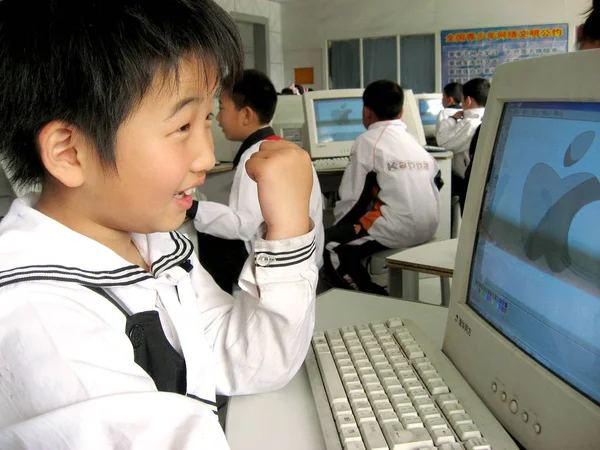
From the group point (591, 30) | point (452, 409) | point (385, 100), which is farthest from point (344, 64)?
point (452, 409)

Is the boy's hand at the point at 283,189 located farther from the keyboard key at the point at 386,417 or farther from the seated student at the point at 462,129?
the seated student at the point at 462,129

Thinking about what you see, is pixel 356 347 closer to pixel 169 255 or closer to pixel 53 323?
pixel 169 255

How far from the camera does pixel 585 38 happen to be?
1.16 meters

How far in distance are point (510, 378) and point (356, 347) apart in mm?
233

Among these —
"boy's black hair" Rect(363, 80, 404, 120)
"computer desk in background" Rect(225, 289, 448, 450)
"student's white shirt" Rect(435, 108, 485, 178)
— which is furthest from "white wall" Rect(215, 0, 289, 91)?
"computer desk in background" Rect(225, 289, 448, 450)

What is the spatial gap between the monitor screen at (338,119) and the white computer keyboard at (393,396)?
2.66 meters

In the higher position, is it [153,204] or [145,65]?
[145,65]

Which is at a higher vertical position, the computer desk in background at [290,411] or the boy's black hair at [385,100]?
the boy's black hair at [385,100]

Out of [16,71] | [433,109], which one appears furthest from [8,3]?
[433,109]

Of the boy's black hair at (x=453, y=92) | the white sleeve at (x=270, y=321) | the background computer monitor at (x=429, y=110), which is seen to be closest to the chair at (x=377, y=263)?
the white sleeve at (x=270, y=321)

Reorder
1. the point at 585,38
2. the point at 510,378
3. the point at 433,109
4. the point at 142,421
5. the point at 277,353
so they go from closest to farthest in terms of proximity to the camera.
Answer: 1. the point at 142,421
2. the point at 510,378
3. the point at 277,353
4. the point at 585,38
5. the point at 433,109

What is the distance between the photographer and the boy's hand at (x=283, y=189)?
760mm

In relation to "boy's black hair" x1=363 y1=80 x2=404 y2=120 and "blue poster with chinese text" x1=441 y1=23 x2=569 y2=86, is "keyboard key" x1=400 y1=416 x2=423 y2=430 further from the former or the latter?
"blue poster with chinese text" x1=441 y1=23 x2=569 y2=86

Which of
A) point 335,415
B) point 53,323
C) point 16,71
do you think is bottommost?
point 335,415
